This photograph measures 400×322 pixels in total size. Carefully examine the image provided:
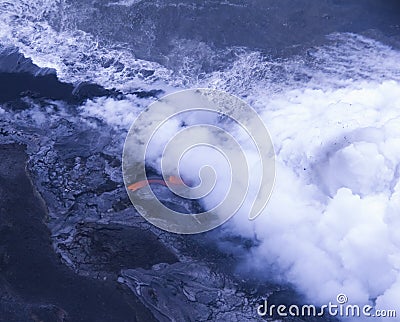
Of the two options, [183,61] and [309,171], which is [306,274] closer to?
[309,171]

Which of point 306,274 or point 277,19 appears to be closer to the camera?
point 306,274

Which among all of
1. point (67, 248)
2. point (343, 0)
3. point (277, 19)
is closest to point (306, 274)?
point (67, 248)

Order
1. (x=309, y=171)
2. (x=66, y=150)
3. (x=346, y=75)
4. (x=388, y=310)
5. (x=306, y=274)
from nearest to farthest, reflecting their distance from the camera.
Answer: (x=388, y=310)
(x=306, y=274)
(x=309, y=171)
(x=66, y=150)
(x=346, y=75)

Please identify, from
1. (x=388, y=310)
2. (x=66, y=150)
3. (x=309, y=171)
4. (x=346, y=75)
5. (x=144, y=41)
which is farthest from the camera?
(x=144, y=41)

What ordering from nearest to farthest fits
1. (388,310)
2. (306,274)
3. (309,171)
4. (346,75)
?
1. (388,310)
2. (306,274)
3. (309,171)
4. (346,75)

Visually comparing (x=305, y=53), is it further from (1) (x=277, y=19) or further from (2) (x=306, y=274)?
(2) (x=306, y=274)

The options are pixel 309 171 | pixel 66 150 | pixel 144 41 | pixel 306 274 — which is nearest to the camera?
pixel 306 274

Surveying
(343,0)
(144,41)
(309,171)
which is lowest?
(309,171)

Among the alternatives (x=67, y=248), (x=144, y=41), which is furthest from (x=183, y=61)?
(x=67, y=248)

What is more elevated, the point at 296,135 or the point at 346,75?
the point at 346,75
